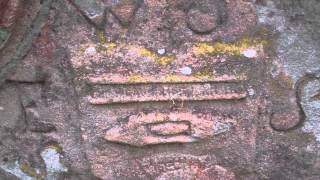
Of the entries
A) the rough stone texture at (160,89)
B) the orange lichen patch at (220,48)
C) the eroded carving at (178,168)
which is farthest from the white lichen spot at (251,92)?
the eroded carving at (178,168)

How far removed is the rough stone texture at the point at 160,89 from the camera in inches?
56.2

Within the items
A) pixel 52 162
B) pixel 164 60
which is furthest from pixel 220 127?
pixel 52 162

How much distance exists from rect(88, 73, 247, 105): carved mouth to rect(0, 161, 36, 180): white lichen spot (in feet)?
1.11

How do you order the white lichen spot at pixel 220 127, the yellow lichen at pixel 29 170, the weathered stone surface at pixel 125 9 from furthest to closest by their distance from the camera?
the yellow lichen at pixel 29 170 < the white lichen spot at pixel 220 127 < the weathered stone surface at pixel 125 9

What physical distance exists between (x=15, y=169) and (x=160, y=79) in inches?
19.3

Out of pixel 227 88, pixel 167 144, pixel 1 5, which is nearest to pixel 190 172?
pixel 167 144

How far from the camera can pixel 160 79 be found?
147 cm

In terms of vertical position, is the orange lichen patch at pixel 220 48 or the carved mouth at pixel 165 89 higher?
the orange lichen patch at pixel 220 48

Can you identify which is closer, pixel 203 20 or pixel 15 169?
pixel 203 20

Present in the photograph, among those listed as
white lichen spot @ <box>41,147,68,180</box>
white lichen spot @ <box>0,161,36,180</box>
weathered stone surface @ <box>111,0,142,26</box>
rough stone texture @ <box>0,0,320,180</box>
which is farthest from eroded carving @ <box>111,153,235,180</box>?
weathered stone surface @ <box>111,0,142,26</box>

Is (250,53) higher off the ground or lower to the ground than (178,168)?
higher

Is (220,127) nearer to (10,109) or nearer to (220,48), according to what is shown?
(220,48)

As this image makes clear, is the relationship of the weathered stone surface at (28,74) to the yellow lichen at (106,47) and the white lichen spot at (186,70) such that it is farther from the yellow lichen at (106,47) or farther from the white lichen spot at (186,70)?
the white lichen spot at (186,70)

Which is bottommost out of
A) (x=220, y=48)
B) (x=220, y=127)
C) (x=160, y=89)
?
(x=220, y=127)
